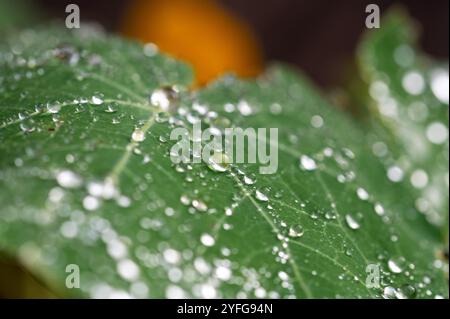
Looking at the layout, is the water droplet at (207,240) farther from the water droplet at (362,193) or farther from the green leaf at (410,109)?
the green leaf at (410,109)

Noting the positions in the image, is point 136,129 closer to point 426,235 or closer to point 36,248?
point 36,248

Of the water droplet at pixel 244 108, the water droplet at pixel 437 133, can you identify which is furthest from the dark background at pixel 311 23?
Answer: the water droplet at pixel 244 108

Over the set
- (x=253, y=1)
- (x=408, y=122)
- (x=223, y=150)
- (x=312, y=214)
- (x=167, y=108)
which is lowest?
(x=312, y=214)

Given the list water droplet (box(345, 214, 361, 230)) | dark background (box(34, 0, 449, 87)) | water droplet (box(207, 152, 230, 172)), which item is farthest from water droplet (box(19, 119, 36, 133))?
dark background (box(34, 0, 449, 87))

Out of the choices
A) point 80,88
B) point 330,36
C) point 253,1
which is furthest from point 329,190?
point 253,1

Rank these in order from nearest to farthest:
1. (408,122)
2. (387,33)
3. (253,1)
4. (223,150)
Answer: (223,150) → (408,122) → (387,33) → (253,1)

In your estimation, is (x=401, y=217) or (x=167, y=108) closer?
(x=167, y=108)

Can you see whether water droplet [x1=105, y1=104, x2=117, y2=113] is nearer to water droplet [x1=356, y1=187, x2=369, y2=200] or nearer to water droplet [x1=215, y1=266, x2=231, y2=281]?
water droplet [x1=215, y1=266, x2=231, y2=281]
